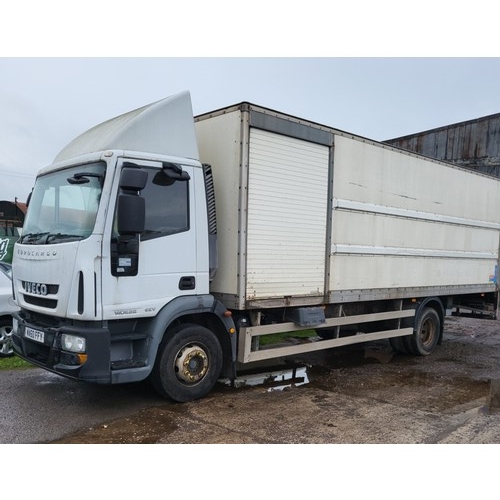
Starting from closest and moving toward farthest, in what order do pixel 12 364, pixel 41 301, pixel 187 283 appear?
1. pixel 41 301
2. pixel 187 283
3. pixel 12 364

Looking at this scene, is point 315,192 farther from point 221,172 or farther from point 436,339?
point 436,339

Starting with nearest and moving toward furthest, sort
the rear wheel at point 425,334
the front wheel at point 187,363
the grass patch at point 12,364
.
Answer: the front wheel at point 187,363 → the grass patch at point 12,364 → the rear wheel at point 425,334

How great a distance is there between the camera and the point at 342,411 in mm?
5199

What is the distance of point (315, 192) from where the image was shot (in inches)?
242

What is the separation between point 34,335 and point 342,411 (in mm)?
3420

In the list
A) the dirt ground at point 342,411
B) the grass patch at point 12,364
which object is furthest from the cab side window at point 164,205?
the grass patch at point 12,364

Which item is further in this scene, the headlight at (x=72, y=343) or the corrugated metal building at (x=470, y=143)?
the corrugated metal building at (x=470, y=143)

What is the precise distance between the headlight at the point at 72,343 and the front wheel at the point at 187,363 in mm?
855

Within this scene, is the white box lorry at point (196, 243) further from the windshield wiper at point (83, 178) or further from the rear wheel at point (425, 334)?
the rear wheel at point (425, 334)

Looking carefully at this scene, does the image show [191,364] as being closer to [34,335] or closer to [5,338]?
[34,335]

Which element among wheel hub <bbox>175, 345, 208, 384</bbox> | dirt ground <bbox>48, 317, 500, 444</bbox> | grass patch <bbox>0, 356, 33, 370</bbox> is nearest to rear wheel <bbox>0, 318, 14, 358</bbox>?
grass patch <bbox>0, 356, 33, 370</bbox>

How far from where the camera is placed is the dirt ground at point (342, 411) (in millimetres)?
4383

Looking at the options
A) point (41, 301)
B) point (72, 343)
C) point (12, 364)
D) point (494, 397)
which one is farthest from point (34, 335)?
point (494, 397)
